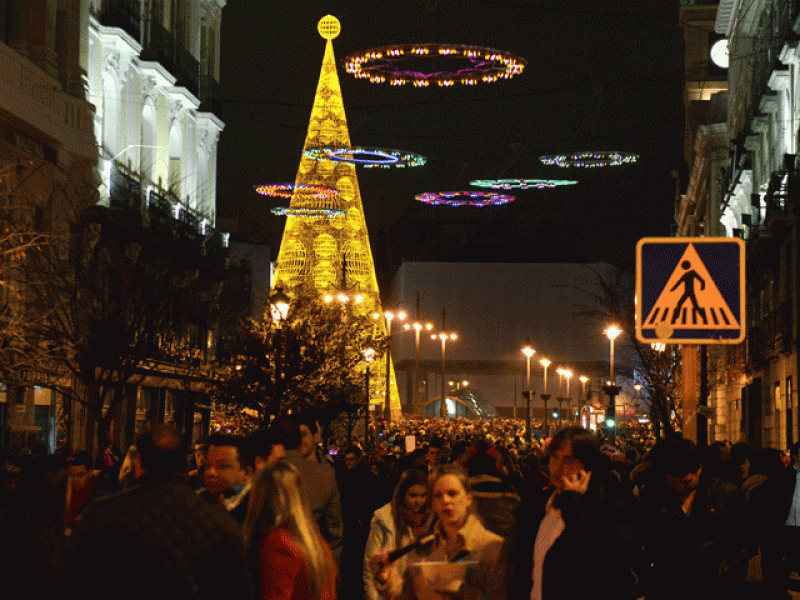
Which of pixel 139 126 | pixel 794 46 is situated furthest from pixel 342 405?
pixel 794 46

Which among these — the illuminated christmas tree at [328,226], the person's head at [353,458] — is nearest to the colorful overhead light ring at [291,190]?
the illuminated christmas tree at [328,226]

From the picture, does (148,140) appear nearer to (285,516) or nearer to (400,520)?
(400,520)

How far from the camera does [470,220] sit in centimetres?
12575

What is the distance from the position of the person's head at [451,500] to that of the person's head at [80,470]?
4919 mm

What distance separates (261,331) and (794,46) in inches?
598

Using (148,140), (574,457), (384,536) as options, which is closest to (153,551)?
(574,457)

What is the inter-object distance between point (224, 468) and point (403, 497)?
3.57ft

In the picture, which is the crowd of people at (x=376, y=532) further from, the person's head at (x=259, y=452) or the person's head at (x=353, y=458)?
the person's head at (x=353, y=458)

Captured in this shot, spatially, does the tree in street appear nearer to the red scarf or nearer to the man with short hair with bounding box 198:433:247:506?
the man with short hair with bounding box 198:433:247:506

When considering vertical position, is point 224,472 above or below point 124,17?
below

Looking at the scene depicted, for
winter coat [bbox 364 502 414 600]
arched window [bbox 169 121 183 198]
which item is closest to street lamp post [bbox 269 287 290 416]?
arched window [bbox 169 121 183 198]

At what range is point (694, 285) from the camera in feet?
29.5

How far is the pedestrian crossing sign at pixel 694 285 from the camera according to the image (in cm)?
887

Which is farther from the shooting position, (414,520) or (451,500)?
(414,520)
